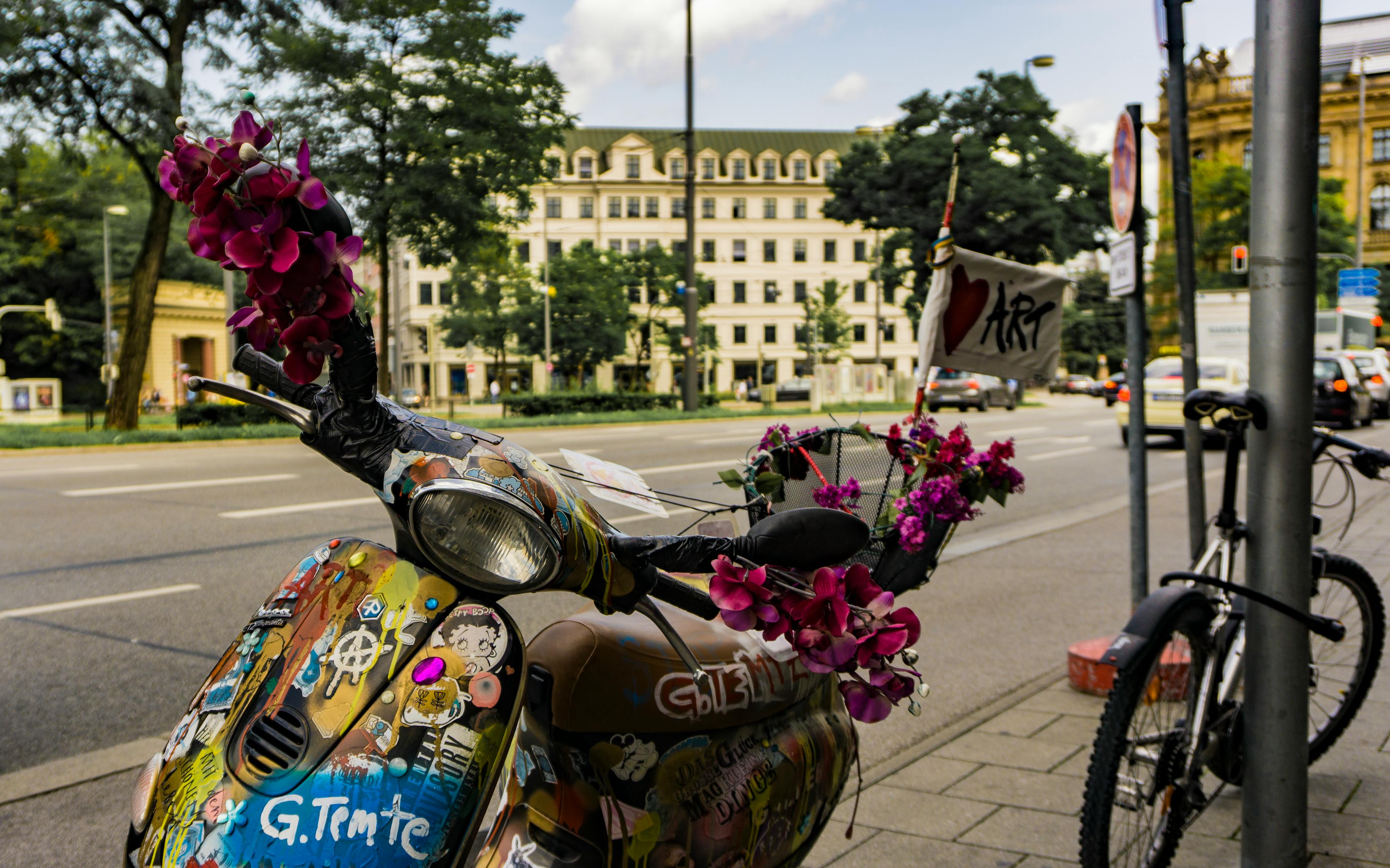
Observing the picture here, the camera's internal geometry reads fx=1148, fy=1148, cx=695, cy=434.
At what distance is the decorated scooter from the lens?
1.18m

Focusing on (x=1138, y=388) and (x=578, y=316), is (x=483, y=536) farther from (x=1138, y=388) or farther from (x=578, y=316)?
(x=578, y=316)

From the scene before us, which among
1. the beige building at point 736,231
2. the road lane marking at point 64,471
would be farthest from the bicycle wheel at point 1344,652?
the beige building at point 736,231

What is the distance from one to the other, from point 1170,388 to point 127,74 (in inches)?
749

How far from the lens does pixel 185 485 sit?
12.2m

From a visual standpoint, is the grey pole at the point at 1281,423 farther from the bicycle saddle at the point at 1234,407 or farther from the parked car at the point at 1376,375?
the parked car at the point at 1376,375

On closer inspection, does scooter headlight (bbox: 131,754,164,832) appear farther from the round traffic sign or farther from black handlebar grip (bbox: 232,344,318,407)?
the round traffic sign

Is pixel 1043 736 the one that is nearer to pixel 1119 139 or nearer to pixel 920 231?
pixel 1119 139

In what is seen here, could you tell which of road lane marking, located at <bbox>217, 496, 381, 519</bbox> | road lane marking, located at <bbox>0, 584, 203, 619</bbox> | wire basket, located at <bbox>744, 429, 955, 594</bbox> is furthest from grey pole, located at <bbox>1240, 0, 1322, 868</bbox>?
road lane marking, located at <bbox>217, 496, 381, 519</bbox>

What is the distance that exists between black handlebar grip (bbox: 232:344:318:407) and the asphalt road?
1.70 feet

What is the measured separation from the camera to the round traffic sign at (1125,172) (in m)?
4.46

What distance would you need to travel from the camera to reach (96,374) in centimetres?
5053

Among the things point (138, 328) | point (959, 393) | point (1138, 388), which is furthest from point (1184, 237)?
point (959, 393)

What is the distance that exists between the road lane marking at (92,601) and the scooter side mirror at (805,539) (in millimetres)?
5914

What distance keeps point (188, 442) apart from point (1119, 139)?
19.9 meters
